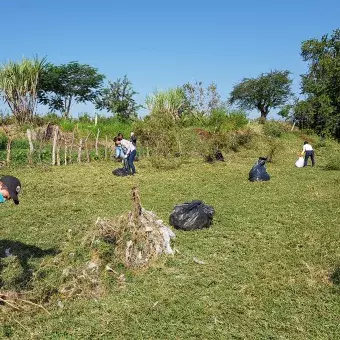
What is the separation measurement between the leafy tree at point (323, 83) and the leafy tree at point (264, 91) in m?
9.44

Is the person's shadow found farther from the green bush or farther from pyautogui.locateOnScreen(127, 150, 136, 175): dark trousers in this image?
the green bush

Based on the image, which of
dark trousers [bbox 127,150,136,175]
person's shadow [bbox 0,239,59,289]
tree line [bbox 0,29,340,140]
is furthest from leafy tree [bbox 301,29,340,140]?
person's shadow [bbox 0,239,59,289]

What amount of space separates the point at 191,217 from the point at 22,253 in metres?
2.78

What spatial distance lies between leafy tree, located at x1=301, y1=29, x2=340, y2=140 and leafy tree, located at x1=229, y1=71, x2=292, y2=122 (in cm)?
944

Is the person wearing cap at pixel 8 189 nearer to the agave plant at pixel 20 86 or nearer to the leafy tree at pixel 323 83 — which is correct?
the agave plant at pixel 20 86

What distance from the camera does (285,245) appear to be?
6039 mm

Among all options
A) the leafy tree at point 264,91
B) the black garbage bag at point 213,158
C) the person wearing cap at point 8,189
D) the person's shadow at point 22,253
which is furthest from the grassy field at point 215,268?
the leafy tree at point 264,91

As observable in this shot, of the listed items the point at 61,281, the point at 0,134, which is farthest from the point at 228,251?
the point at 0,134

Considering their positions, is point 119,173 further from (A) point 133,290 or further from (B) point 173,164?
(A) point 133,290

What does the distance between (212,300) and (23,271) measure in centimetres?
256

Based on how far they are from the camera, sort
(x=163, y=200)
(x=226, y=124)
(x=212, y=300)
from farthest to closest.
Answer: (x=226, y=124) → (x=163, y=200) → (x=212, y=300)

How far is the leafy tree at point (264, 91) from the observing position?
135 feet

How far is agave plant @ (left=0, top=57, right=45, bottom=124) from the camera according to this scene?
25094mm

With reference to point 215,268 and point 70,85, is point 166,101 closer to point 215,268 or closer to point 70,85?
point 70,85
